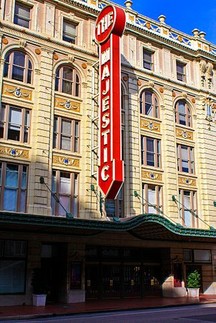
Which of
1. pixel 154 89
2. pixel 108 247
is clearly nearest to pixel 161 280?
pixel 108 247

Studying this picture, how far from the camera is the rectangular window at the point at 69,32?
28.7 meters

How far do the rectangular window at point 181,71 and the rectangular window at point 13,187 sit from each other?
52.1ft

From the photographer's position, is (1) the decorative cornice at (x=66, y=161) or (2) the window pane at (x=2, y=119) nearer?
(2) the window pane at (x=2, y=119)

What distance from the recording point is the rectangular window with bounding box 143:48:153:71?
106 ft

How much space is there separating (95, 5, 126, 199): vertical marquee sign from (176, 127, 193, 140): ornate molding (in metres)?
8.52

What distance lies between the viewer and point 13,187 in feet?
78.4

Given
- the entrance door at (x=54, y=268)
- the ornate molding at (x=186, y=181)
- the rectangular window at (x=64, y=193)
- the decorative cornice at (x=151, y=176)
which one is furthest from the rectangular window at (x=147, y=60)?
the entrance door at (x=54, y=268)

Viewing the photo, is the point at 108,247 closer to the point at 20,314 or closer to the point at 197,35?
the point at 20,314

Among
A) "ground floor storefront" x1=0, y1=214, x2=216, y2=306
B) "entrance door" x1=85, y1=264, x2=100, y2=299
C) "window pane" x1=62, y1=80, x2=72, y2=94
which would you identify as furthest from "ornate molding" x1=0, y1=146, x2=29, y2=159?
"entrance door" x1=85, y1=264, x2=100, y2=299

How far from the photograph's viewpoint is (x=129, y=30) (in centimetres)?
3119

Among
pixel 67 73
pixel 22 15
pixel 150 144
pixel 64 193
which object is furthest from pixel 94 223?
pixel 22 15

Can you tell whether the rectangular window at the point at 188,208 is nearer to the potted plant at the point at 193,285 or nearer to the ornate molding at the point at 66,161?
the potted plant at the point at 193,285

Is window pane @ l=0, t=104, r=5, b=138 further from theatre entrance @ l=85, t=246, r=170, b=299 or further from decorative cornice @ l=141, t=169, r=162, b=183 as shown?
decorative cornice @ l=141, t=169, r=162, b=183

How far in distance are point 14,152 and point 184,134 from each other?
1395cm
